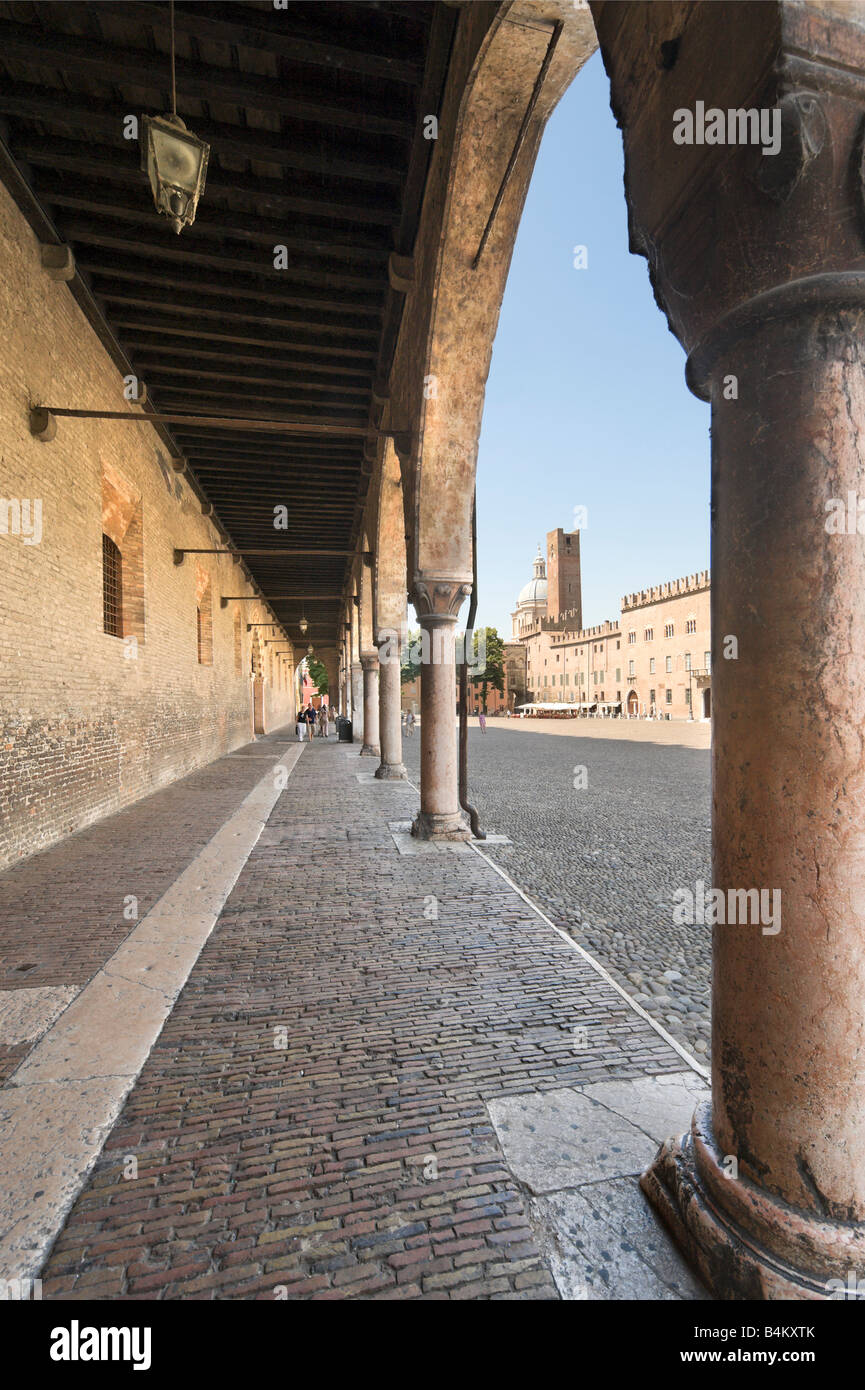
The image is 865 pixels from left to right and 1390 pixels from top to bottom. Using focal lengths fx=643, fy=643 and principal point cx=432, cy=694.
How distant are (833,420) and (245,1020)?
296 centimetres

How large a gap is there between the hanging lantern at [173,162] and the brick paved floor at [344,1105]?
3.69 m

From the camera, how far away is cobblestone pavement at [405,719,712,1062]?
10.8 feet

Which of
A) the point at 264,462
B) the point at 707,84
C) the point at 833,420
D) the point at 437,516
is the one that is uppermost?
the point at 264,462

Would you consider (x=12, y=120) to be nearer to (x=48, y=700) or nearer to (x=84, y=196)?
(x=84, y=196)

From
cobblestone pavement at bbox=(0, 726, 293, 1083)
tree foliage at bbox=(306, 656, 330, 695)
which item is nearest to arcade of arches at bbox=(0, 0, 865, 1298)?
cobblestone pavement at bbox=(0, 726, 293, 1083)

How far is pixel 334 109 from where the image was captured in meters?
4.60

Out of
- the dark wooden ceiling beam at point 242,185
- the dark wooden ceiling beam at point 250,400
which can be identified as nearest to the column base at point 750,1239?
the dark wooden ceiling beam at point 242,185

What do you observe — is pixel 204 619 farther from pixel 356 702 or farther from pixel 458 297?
pixel 458 297

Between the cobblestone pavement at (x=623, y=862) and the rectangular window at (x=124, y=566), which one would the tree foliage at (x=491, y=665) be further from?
the rectangular window at (x=124, y=566)

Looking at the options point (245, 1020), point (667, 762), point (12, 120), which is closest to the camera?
point (245, 1020)

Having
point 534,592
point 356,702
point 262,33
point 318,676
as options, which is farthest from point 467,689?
point 534,592

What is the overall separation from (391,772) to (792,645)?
10087 mm

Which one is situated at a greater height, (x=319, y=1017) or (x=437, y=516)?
(x=437, y=516)

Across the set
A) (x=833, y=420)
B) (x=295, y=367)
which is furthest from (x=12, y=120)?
(x=833, y=420)
